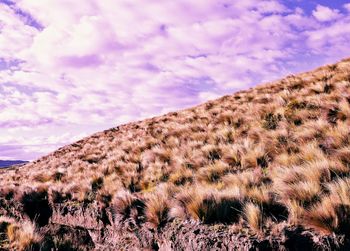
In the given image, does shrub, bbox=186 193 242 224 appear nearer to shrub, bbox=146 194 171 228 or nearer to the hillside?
the hillside

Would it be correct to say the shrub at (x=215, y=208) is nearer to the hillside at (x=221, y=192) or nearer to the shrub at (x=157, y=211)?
the hillside at (x=221, y=192)

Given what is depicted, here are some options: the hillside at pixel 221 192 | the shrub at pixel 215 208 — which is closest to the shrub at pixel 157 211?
the hillside at pixel 221 192

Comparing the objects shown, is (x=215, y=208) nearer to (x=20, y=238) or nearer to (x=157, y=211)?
(x=157, y=211)

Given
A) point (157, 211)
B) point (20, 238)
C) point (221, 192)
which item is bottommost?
point (20, 238)

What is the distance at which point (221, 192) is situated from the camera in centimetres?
643

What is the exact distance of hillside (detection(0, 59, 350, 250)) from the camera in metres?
5.07

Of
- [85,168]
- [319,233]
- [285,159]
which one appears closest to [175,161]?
[285,159]

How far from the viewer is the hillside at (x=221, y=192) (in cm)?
507

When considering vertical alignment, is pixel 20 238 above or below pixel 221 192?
below

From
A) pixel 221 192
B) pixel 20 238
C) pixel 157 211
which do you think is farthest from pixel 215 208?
pixel 20 238

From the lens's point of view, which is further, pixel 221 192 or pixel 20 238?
pixel 20 238

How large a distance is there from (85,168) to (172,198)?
7.90 metres

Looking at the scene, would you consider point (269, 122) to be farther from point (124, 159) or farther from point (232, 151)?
point (124, 159)

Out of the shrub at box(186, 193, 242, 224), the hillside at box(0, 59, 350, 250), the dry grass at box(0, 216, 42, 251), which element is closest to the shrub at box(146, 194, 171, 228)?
the hillside at box(0, 59, 350, 250)
